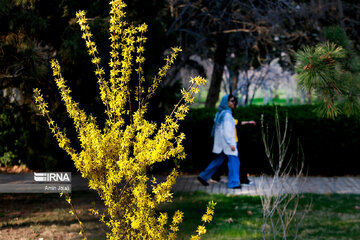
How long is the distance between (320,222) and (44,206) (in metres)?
3.87

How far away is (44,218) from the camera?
21.3 ft

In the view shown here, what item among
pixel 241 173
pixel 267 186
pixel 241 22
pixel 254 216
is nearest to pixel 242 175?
pixel 241 173

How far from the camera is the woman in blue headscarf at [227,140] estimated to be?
8.28 meters

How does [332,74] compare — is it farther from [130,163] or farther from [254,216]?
[254,216]

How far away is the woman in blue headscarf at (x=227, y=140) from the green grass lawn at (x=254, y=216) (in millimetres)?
724

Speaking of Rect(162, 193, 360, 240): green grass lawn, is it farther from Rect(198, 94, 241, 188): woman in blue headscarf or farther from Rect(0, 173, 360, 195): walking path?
Rect(198, 94, 241, 188): woman in blue headscarf

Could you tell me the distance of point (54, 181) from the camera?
8.44 m

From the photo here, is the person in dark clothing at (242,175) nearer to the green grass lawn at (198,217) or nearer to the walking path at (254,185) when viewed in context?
the walking path at (254,185)

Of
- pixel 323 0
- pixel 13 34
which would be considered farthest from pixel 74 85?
pixel 323 0

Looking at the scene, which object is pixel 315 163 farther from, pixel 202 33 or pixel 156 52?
pixel 202 33

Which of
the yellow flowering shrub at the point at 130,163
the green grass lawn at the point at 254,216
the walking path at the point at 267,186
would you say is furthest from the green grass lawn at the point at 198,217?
the yellow flowering shrub at the point at 130,163

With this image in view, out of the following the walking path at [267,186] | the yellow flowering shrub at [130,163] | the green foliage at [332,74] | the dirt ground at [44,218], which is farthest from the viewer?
the walking path at [267,186]

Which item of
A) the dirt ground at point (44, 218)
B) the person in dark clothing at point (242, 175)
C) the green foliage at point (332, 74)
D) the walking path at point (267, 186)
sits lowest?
the dirt ground at point (44, 218)

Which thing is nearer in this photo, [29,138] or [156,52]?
[156,52]
